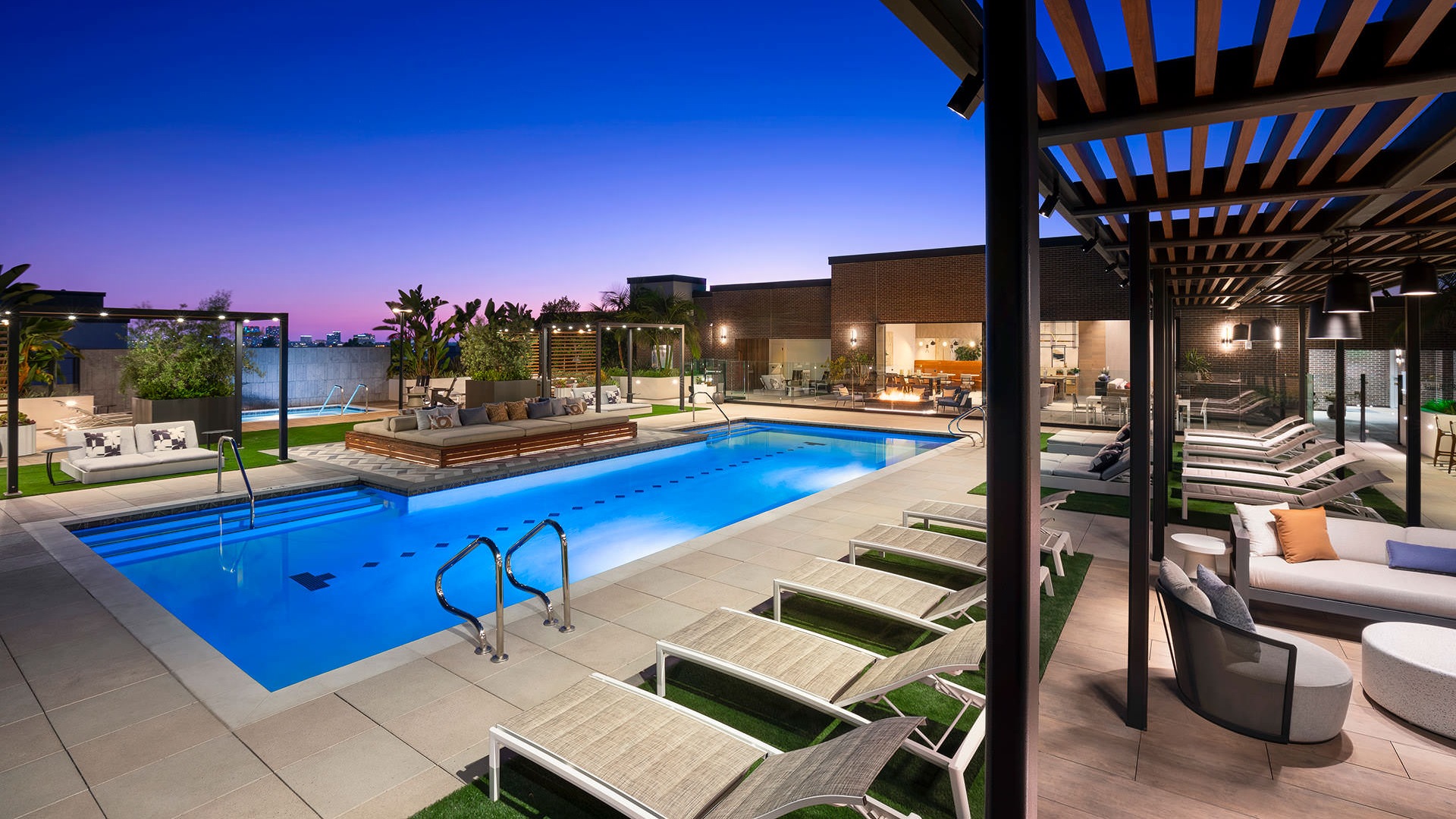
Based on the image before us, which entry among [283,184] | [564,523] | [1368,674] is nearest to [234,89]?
[283,184]

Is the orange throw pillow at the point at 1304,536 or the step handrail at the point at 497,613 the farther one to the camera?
the orange throw pillow at the point at 1304,536

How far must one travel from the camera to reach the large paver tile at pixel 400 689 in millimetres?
3531

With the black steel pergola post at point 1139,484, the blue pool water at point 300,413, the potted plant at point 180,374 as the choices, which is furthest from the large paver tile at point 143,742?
the blue pool water at point 300,413

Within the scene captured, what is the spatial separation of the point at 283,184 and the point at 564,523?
2561 centimetres

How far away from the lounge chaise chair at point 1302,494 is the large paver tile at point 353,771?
22.6 feet

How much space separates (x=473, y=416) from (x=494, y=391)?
484 centimetres

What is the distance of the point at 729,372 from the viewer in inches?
901

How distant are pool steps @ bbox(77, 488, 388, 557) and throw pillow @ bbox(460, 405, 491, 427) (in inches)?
99.0

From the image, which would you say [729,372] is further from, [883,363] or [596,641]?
[596,641]

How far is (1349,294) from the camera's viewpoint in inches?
188

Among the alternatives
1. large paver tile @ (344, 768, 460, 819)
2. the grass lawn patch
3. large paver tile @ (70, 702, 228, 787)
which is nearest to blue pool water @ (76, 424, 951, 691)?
large paver tile @ (70, 702, 228, 787)

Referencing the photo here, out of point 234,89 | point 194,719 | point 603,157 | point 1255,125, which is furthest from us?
point 603,157

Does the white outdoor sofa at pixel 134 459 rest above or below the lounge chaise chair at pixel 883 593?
above

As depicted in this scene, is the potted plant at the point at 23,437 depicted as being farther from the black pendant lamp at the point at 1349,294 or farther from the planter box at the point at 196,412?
the black pendant lamp at the point at 1349,294
